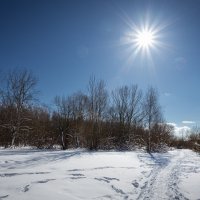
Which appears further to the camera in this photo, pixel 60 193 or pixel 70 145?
pixel 70 145

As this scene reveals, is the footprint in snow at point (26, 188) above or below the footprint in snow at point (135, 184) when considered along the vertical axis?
above

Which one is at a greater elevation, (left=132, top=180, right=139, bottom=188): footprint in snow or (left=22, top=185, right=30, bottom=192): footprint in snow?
(left=22, top=185, right=30, bottom=192): footprint in snow

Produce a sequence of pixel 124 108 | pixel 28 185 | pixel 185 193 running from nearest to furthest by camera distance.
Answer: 1. pixel 28 185
2. pixel 185 193
3. pixel 124 108

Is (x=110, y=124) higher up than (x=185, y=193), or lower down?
higher up

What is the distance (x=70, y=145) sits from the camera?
27.5 m

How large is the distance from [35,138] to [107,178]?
1949 centimetres

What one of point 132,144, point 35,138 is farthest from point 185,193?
point 35,138

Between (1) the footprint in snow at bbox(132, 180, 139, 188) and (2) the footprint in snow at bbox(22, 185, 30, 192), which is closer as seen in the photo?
(2) the footprint in snow at bbox(22, 185, 30, 192)

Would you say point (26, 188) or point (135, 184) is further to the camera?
point (135, 184)

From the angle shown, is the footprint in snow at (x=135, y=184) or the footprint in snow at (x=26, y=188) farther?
the footprint in snow at (x=135, y=184)


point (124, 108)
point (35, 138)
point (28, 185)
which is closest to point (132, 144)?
point (124, 108)

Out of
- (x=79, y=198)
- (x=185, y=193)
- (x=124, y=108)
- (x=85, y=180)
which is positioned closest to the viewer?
(x=79, y=198)

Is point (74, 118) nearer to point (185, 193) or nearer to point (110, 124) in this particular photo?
point (110, 124)

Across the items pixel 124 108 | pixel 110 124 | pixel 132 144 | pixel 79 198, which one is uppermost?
pixel 124 108
